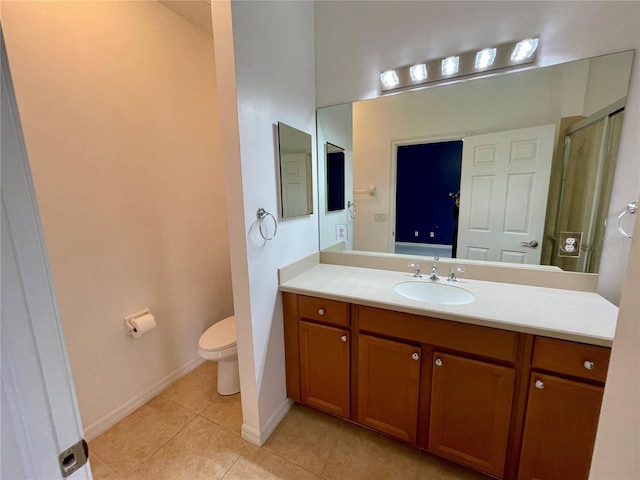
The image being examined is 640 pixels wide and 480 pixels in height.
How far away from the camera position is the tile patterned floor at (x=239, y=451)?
1.40m

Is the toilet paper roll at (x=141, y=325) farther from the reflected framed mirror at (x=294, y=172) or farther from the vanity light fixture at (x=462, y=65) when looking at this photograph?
the vanity light fixture at (x=462, y=65)

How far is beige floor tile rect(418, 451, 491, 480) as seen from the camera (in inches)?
54.1

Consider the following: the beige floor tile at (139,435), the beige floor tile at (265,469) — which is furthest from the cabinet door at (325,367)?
the beige floor tile at (139,435)

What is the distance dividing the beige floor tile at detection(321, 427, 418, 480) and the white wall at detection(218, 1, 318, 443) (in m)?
0.42

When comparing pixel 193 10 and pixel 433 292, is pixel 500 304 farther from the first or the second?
pixel 193 10

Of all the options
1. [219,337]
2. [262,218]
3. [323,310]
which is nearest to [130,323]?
[219,337]

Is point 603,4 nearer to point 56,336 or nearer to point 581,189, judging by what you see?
point 581,189

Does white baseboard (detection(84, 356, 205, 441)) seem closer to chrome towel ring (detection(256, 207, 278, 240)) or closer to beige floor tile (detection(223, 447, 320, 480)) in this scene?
beige floor tile (detection(223, 447, 320, 480))

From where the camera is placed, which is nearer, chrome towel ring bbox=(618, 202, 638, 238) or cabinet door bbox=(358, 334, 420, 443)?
chrome towel ring bbox=(618, 202, 638, 238)

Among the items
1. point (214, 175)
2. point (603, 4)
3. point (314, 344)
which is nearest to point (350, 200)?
point (314, 344)

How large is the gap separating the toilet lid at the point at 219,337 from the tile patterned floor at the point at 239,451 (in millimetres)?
410

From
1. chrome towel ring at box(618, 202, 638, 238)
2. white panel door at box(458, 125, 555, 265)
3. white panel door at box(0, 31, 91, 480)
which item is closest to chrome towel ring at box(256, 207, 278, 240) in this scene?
white panel door at box(0, 31, 91, 480)

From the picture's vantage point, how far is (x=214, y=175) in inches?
89.4

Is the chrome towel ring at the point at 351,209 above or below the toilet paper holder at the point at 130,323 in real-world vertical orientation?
above
